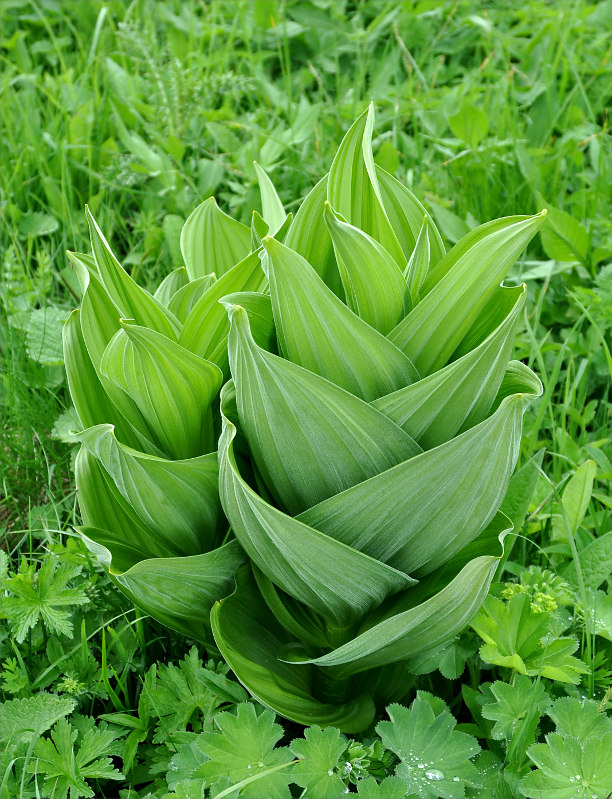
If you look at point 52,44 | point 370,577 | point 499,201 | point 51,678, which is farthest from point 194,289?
point 52,44

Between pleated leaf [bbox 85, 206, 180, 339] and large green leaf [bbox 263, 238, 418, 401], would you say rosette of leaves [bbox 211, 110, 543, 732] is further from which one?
pleated leaf [bbox 85, 206, 180, 339]

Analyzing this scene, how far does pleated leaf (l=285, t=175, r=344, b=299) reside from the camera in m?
1.24

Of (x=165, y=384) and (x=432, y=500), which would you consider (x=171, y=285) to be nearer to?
(x=165, y=384)

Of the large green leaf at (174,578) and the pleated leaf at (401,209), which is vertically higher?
the pleated leaf at (401,209)

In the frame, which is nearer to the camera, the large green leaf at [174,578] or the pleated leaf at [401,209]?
the large green leaf at [174,578]

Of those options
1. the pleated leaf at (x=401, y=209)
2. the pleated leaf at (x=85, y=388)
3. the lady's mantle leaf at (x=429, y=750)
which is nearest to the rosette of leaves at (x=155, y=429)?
the pleated leaf at (x=85, y=388)

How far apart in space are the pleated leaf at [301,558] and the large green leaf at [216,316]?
0.76ft

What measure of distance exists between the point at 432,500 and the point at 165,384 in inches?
16.0

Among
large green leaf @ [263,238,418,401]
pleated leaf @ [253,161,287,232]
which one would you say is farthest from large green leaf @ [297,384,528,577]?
pleated leaf @ [253,161,287,232]

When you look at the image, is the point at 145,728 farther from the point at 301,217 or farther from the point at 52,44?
the point at 52,44

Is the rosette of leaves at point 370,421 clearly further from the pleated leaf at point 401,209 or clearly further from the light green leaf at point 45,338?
the light green leaf at point 45,338

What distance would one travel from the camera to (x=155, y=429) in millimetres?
1287

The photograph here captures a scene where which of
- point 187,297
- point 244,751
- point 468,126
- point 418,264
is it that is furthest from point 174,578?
point 468,126

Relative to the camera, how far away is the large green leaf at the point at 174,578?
4.02ft
